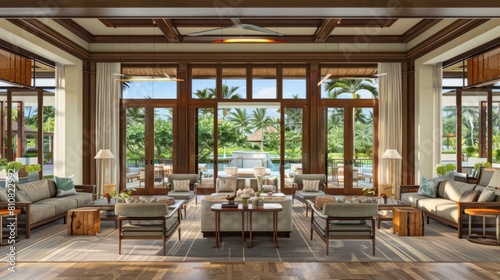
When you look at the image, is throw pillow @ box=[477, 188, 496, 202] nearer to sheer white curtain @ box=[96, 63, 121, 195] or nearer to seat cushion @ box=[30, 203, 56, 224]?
seat cushion @ box=[30, 203, 56, 224]

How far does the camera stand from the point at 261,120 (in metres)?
12.2

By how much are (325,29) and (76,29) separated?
6.16 meters

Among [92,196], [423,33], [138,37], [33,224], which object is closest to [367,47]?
[423,33]

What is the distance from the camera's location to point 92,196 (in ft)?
29.4

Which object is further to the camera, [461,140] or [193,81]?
[193,81]

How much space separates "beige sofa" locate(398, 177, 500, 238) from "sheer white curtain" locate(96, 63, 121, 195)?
7.52 meters

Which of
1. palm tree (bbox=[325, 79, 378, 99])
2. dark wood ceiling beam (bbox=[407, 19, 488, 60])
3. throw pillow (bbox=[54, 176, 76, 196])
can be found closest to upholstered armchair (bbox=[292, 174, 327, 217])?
palm tree (bbox=[325, 79, 378, 99])

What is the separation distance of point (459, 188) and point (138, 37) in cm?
871

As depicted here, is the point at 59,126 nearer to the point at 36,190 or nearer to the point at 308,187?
the point at 36,190

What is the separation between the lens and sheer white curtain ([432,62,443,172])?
1034 cm

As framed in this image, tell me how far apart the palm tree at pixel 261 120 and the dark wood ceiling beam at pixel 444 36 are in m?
4.32

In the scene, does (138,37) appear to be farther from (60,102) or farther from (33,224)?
(33,224)

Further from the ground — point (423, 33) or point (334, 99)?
point (423, 33)

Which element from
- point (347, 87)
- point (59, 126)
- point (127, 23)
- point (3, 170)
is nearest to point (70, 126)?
Result: point (59, 126)
